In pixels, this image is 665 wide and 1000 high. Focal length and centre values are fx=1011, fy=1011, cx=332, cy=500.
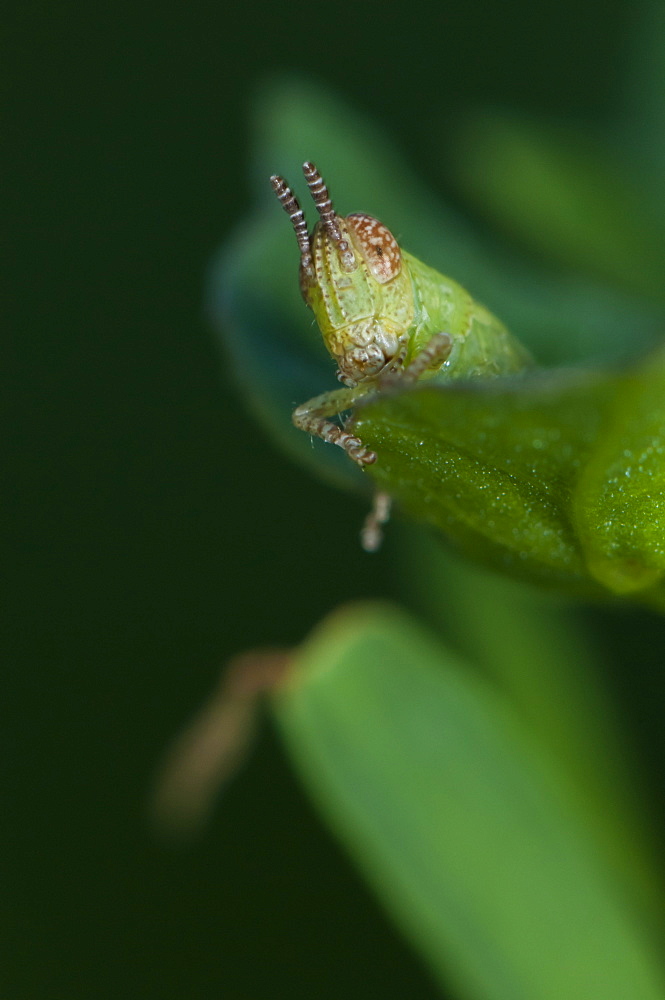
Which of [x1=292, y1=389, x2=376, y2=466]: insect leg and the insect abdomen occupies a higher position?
the insect abdomen

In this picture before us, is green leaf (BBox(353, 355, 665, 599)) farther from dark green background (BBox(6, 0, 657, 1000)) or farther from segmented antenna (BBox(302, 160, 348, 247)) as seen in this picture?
dark green background (BBox(6, 0, 657, 1000))

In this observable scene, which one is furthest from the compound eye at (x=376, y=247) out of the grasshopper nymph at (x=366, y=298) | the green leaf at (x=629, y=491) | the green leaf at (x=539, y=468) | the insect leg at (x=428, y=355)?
the green leaf at (x=629, y=491)

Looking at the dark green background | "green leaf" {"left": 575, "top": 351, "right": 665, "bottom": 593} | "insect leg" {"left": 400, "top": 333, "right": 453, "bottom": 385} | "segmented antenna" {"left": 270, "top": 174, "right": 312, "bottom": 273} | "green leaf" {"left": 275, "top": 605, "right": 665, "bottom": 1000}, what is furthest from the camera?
the dark green background

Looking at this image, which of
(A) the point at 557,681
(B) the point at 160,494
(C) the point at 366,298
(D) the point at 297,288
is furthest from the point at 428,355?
(B) the point at 160,494

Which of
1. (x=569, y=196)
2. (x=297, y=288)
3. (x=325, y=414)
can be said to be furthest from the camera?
(x=569, y=196)

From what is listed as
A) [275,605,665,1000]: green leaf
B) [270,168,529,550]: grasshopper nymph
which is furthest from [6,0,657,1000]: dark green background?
[275,605,665,1000]: green leaf

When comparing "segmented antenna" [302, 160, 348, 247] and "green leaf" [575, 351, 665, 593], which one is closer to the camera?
"green leaf" [575, 351, 665, 593]

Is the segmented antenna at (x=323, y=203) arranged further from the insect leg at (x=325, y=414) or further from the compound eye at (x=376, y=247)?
the insect leg at (x=325, y=414)

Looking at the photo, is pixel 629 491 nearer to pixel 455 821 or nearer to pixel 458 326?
pixel 455 821
